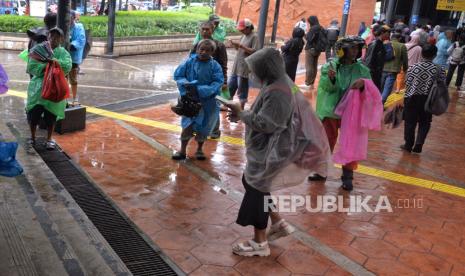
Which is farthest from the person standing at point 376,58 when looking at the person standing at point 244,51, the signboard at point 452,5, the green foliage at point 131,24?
the signboard at point 452,5

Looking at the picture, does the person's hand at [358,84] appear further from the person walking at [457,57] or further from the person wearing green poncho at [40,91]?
the person walking at [457,57]

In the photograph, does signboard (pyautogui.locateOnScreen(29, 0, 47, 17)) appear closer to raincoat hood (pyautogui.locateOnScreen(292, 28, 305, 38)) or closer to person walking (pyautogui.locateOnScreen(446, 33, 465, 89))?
raincoat hood (pyautogui.locateOnScreen(292, 28, 305, 38))

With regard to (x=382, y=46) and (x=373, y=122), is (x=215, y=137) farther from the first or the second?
(x=382, y=46)

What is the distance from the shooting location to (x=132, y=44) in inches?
610

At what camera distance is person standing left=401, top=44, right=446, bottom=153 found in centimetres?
668

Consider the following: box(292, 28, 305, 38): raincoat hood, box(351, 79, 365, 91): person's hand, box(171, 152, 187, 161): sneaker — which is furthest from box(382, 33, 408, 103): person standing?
box(171, 152, 187, 161): sneaker

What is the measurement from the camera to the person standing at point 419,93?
668 cm

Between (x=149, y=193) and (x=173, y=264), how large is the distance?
4.41 feet

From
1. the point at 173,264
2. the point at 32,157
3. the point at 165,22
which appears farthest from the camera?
the point at 165,22

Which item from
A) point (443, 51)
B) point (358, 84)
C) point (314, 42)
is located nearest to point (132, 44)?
point (314, 42)

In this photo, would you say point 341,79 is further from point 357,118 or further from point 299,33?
point 299,33

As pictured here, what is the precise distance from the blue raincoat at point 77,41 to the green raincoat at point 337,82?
3893 mm

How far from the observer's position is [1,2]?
25.3m

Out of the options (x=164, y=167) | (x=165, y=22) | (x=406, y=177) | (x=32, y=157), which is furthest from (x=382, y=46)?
(x=165, y=22)
